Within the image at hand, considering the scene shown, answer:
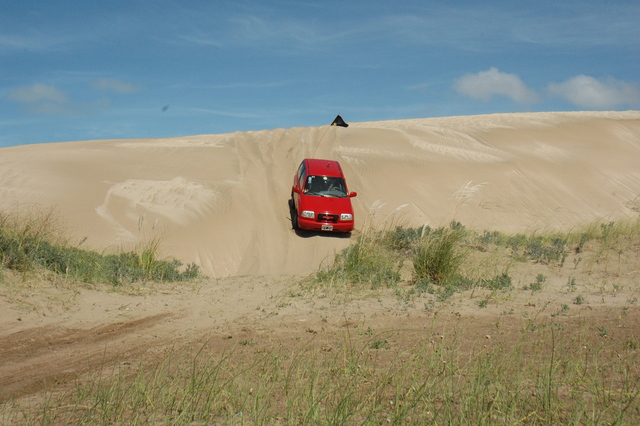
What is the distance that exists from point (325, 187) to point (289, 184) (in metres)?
5.41

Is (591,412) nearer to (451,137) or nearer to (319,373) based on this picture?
(319,373)

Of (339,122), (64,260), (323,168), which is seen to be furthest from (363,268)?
(339,122)

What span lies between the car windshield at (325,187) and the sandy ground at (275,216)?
A: 1.45 meters

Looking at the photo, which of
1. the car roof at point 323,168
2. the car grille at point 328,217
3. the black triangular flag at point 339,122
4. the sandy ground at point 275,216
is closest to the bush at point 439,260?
the sandy ground at point 275,216

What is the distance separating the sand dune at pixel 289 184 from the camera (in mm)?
16812

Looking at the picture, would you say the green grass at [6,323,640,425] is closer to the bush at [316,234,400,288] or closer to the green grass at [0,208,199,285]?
the bush at [316,234,400,288]

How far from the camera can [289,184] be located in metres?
22.4

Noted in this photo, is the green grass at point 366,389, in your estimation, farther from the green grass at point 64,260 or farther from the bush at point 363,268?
the green grass at point 64,260

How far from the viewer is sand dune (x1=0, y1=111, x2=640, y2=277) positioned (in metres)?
16.8

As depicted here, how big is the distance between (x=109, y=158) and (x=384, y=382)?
23039 mm

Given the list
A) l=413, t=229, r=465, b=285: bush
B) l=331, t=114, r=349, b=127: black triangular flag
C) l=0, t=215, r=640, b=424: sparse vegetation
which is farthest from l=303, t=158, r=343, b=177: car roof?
l=331, t=114, r=349, b=127: black triangular flag

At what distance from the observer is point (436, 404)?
4184 mm

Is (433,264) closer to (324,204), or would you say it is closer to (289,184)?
(324,204)

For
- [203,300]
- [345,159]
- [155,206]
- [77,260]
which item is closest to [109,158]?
[155,206]
